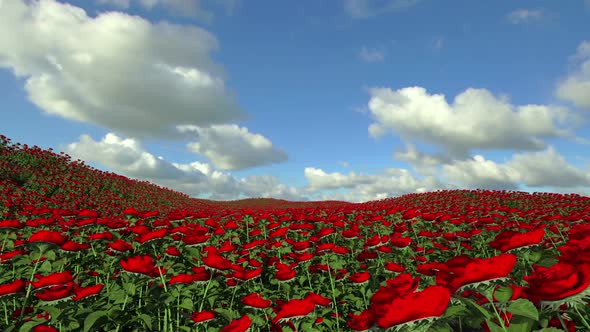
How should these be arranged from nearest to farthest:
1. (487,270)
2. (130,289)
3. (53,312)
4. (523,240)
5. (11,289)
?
1. (487,270)
2. (523,240)
3. (53,312)
4. (11,289)
5. (130,289)

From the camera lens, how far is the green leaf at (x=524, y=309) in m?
1.19

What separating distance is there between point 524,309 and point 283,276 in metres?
2.42

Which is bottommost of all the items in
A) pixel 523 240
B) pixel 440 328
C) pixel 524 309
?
pixel 440 328

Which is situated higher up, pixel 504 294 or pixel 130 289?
pixel 504 294

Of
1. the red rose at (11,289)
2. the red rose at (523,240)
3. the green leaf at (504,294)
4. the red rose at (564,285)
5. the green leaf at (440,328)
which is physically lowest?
the red rose at (11,289)

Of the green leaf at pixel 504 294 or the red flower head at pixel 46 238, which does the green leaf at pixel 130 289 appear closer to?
the red flower head at pixel 46 238

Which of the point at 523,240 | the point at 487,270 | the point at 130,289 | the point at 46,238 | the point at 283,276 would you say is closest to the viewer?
the point at 487,270

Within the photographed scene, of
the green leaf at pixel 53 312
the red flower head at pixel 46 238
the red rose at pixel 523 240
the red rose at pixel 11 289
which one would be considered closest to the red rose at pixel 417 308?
the red rose at pixel 523 240

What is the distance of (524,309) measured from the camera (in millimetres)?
1227

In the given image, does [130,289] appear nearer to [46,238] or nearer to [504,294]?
[46,238]

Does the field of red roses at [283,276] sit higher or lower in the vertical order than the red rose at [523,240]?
lower

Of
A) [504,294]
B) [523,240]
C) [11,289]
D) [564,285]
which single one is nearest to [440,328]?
[504,294]

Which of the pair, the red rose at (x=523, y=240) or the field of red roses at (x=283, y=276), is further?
the red rose at (x=523, y=240)

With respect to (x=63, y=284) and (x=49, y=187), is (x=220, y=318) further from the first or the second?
(x=49, y=187)
